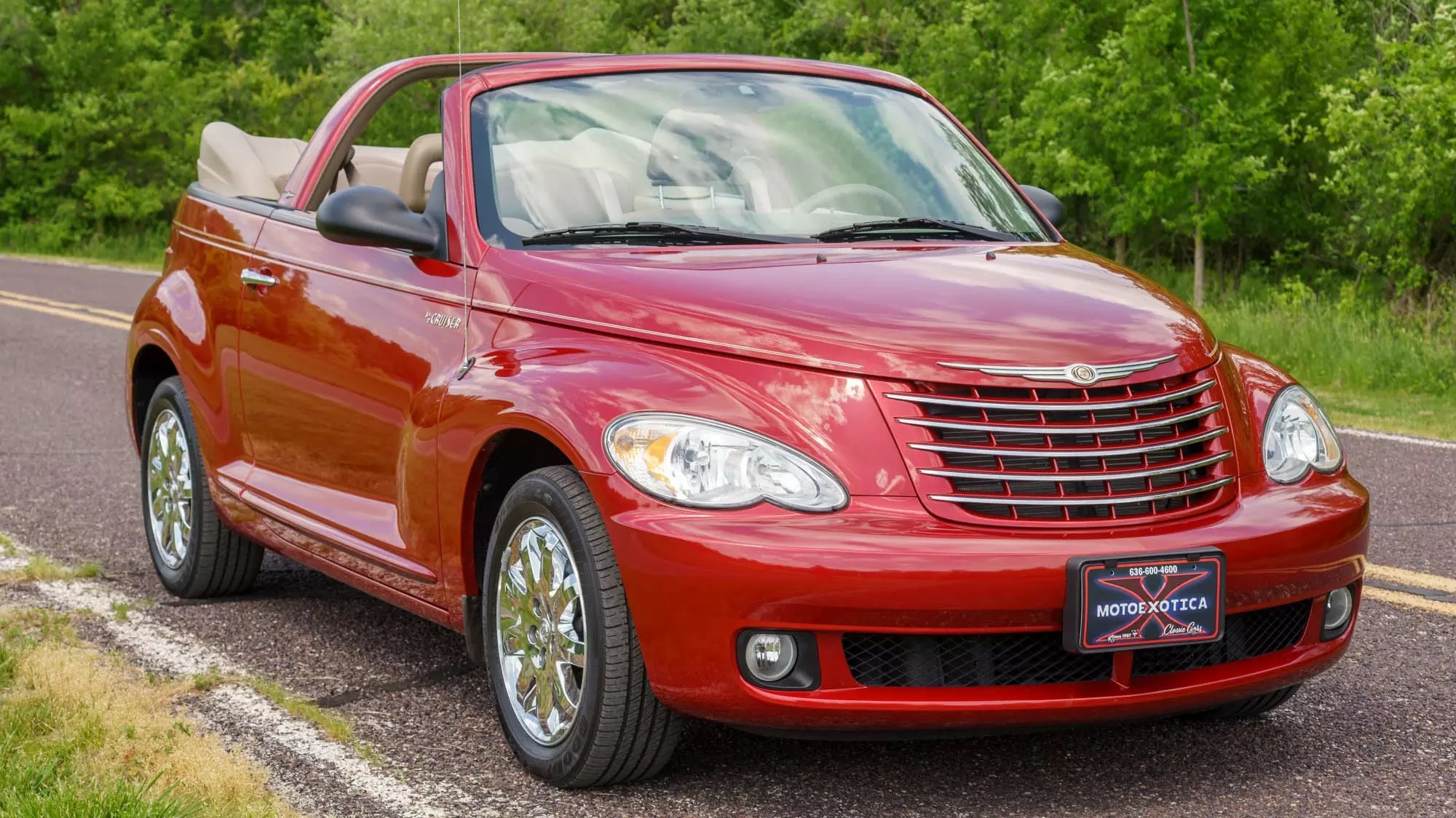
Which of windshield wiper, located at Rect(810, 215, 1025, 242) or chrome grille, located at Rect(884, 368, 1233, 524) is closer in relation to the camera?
chrome grille, located at Rect(884, 368, 1233, 524)

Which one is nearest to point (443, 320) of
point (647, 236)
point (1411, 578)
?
point (647, 236)

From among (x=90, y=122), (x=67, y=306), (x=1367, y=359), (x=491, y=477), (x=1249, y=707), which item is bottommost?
(x=90, y=122)

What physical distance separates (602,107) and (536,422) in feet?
4.33

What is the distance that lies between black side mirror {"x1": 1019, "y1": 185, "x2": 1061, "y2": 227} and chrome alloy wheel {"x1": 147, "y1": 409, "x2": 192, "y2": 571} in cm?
289

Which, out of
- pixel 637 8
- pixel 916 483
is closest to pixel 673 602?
pixel 916 483

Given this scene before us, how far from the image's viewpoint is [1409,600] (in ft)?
18.8

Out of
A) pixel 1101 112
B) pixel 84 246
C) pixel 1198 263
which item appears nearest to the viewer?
pixel 1101 112

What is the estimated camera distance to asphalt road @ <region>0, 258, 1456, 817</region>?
3.92 meters

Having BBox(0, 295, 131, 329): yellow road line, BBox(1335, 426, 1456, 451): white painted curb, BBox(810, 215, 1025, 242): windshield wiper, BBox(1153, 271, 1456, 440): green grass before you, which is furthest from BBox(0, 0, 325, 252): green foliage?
BBox(810, 215, 1025, 242): windshield wiper

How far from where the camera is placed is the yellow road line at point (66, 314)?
15.7 m

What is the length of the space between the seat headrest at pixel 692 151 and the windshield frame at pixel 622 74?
0.85ft

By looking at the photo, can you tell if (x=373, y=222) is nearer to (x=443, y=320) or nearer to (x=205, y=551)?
(x=443, y=320)

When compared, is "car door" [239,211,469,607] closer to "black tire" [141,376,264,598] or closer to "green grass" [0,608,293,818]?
"black tire" [141,376,264,598]

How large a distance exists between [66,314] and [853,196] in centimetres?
1354
